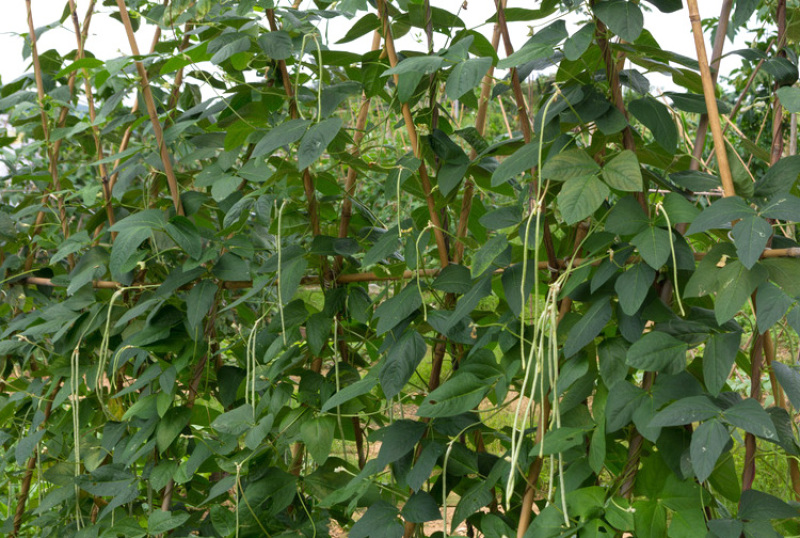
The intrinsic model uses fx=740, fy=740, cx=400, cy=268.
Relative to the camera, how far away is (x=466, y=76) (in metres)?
0.93

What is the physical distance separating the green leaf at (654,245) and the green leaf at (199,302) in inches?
28.3

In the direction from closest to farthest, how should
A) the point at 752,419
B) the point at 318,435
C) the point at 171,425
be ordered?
A: the point at 752,419 < the point at 318,435 < the point at 171,425

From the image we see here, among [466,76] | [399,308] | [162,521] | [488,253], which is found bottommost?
[162,521]

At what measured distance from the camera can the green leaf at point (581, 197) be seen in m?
0.85

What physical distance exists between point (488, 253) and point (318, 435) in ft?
1.46

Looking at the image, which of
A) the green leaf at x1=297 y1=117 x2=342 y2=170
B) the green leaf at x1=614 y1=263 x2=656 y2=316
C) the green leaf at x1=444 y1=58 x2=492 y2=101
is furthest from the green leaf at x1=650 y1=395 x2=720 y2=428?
the green leaf at x1=297 y1=117 x2=342 y2=170

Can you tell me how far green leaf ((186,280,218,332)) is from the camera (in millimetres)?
1244

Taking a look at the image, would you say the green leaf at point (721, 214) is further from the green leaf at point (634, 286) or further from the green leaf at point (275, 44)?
the green leaf at point (275, 44)

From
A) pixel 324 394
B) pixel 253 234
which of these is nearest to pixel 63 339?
pixel 253 234

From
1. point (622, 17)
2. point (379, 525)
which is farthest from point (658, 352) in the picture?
point (379, 525)

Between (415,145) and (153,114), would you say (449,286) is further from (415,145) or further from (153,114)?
(153,114)

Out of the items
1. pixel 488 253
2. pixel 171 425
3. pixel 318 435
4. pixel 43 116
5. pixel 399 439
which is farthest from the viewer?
pixel 43 116

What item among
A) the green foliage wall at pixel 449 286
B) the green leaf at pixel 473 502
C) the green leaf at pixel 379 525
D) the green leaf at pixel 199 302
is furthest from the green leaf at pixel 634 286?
the green leaf at pixel 199 302

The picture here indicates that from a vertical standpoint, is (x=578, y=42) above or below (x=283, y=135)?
above
